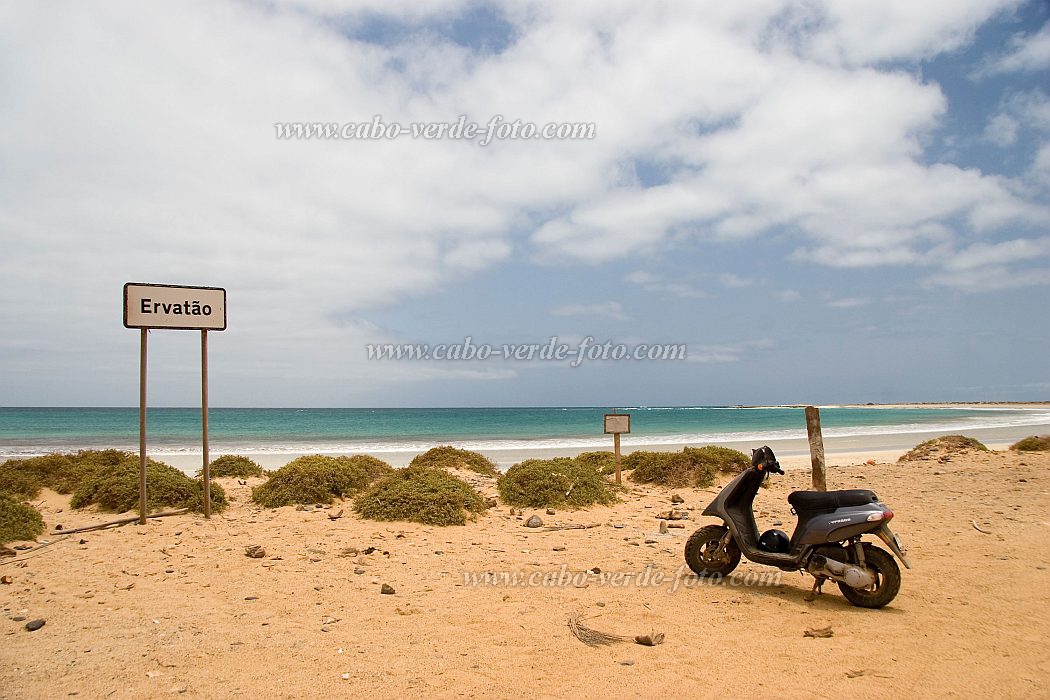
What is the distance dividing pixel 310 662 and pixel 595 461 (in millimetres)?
11106

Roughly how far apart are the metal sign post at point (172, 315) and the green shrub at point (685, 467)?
27.4ft

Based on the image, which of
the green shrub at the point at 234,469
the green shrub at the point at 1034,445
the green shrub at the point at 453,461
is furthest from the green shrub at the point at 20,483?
the green shrub at the point at 1034,445

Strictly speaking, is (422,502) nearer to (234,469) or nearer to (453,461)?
(453,461)

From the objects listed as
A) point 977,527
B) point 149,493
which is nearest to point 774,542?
point 977,527

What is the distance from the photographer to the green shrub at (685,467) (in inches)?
508

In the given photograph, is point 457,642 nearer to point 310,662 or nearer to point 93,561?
point 310,662

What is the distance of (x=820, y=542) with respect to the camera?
17.5 ft

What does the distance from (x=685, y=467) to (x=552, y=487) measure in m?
4.16

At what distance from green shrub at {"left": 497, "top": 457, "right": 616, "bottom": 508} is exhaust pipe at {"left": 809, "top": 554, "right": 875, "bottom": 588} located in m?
4.98

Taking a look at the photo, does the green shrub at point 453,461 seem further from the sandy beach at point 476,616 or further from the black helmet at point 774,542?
the black helmet at point 774,542

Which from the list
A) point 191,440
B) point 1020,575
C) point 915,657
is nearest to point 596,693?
point 915,657

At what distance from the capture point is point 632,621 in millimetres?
4961

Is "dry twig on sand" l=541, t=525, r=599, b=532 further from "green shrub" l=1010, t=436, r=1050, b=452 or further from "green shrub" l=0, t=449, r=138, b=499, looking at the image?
"green shrub" l=1010, t=436, r=1050, b=452

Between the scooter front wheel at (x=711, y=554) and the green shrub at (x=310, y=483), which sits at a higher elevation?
the green shrub at (x=310, y=483)
